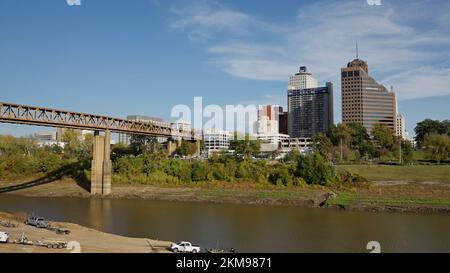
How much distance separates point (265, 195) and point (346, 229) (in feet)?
71.3

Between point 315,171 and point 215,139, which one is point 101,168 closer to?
point 315,171

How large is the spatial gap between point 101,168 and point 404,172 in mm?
49254

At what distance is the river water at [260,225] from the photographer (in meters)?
30.2

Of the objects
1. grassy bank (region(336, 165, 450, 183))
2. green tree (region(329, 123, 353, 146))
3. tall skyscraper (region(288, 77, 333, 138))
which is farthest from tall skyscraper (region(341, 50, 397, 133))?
grassy bank (region(336, 165, 450, 183))

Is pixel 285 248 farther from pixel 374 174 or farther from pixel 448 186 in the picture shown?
pixel 374 174

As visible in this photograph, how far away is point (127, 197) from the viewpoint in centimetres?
6431

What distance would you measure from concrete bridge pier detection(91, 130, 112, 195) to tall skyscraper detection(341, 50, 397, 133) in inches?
5021

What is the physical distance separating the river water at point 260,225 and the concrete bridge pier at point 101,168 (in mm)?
11188

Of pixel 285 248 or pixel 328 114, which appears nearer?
pixel 285 248

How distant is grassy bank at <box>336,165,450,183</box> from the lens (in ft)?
202

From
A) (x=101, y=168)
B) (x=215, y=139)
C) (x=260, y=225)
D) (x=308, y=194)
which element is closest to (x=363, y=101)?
(x=215, y=139)

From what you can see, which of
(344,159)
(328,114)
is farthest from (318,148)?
(328,114)

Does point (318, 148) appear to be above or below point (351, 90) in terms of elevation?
below

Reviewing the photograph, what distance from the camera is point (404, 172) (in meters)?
67.6
